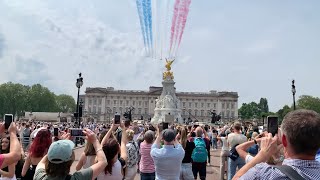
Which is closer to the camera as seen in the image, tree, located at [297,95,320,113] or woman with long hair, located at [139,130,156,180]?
woman with long hair, located at [139,130,156,180]

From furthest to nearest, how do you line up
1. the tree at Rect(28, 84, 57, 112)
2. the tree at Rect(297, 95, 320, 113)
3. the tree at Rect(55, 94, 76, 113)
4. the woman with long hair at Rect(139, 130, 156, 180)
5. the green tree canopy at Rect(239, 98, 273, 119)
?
the tree at Rect(55, 94, 76, 113), the green tree canopy at Rect(239, 98, 273, 119), the tree at Rect(28, 84, 57, 112), the tree at Rect(297, 95, 320, 113), the woman with long hair at Rect(139, 130, 156, 180)

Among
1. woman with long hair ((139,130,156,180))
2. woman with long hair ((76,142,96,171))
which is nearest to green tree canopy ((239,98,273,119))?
woman with long hair ((139,130,156,180))

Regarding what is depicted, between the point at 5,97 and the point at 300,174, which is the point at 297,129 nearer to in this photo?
the point at 300,174

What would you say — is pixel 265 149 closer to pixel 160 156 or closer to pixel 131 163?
pixel 160 156

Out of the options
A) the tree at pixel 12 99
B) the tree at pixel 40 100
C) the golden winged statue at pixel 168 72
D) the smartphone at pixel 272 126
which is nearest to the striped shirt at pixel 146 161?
the smartphone at pixel 272 126

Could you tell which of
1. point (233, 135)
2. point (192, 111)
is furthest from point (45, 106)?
point (233, 135)

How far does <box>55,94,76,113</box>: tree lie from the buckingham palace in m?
33.2

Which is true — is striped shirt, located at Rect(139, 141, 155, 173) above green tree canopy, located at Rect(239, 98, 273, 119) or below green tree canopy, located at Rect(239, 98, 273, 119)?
below

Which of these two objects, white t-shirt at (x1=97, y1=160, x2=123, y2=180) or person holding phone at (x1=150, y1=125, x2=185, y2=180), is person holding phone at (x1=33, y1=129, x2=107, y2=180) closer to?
white t-shirt at (x1=97, y1=160, x2=123, y2=180)

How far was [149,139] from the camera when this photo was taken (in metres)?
8.88

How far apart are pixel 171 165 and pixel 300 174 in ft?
14.9

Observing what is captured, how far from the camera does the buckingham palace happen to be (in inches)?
6304

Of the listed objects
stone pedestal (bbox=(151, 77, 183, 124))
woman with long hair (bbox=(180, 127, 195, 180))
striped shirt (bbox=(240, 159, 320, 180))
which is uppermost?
stone pedestal (bbox=(151, 77, 183, 124))

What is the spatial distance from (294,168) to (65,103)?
197 m
